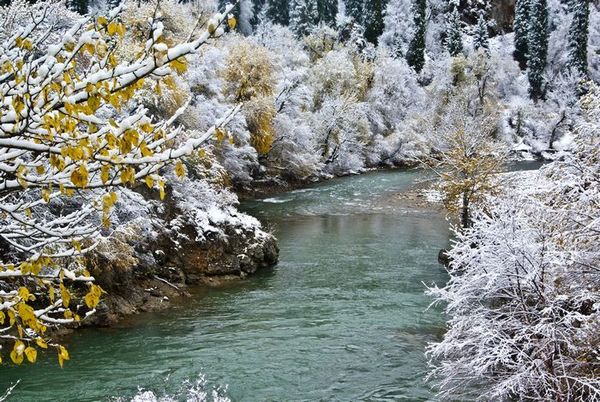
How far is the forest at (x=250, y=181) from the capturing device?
256cm

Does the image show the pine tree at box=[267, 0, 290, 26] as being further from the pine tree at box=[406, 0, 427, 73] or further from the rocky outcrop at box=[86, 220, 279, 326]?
the rocky outcrop at box=[86, 220, 279, 326]

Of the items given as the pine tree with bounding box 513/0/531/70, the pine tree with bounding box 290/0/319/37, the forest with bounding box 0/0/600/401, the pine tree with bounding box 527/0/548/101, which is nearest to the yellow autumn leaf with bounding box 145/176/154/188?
the forest with bounding box 0/0/600/401

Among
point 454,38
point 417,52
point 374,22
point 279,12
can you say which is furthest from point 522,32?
point 279,12

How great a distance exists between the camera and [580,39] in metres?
64.9

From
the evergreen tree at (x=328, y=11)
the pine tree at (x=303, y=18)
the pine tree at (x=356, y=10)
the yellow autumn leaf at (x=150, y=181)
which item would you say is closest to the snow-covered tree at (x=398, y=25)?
the pine tree at (x=356, y=10)

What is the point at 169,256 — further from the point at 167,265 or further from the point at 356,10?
the point at 356,10

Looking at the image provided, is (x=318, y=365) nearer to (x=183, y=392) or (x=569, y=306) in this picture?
(x=183, y=392)

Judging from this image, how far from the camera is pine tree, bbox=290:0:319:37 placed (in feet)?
217

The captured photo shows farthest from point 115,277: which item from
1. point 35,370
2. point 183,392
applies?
point 183,392

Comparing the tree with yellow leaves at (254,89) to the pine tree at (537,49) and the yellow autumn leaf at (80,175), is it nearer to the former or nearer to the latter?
the yellow autumn leaf at (80,175)

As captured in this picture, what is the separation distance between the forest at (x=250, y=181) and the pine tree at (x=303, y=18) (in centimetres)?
971

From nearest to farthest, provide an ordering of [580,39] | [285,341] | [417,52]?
[285,341] < [417,52] < [580,39]

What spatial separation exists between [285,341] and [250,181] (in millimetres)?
20618

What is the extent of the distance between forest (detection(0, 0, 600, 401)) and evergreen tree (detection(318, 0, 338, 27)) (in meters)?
14.2
